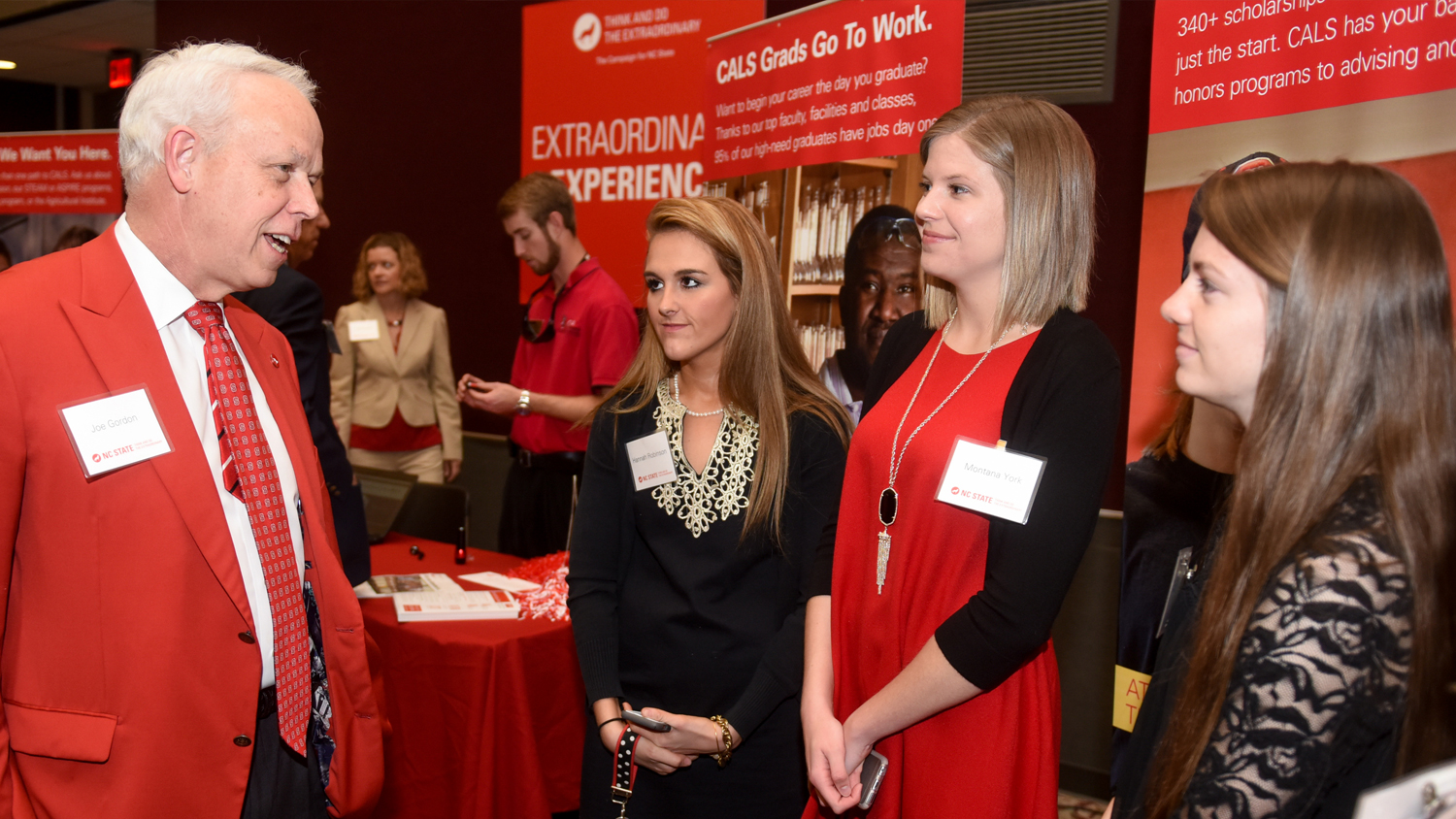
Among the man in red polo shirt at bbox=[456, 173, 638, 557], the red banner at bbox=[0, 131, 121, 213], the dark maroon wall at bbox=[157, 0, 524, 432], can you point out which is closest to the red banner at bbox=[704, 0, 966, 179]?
the man in red polo shirt at bbox=[456, 173, 638, 557]

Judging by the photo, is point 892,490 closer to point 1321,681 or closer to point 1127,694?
point 1321,681

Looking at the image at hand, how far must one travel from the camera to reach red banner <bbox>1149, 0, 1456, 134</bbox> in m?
1.75

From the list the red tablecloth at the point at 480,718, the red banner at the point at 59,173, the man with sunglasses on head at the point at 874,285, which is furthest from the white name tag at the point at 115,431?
the red banner at the point at 59,173

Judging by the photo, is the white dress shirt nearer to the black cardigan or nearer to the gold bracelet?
the gold bracelet

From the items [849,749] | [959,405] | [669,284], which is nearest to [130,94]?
[669,284]

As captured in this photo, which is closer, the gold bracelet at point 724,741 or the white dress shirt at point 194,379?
the white dress shirt at point 194,379

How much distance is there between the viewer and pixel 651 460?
186 centimetres

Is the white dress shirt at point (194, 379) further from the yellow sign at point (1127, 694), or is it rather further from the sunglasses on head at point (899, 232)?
the sunglasses on head at point (899, 232)

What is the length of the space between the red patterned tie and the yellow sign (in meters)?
1.69

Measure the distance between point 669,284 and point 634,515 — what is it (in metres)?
0.47

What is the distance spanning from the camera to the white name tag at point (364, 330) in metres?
4.97

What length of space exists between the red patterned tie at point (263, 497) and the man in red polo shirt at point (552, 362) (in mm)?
2135

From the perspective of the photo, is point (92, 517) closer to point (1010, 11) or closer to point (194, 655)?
point (194, 655)

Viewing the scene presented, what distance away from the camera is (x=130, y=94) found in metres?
1.42
